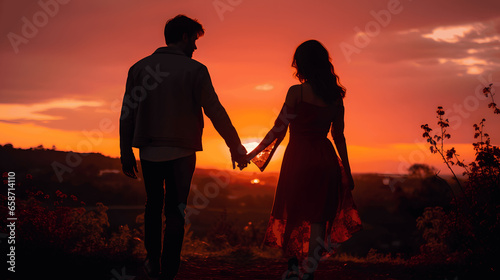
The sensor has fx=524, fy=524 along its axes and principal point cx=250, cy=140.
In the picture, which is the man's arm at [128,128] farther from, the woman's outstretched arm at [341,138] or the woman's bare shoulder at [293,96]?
the woman's outstretched arm at [341,138]

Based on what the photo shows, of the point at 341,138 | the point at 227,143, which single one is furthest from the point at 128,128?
the point at 341,138

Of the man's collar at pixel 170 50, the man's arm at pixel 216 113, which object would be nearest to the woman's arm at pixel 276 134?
the man's arm at pixel 216 113

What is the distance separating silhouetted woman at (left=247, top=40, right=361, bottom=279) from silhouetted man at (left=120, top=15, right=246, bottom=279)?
866mm

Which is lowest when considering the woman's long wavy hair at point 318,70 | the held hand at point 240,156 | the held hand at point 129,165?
the held hand at point 129,165

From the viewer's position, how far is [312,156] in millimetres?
5207

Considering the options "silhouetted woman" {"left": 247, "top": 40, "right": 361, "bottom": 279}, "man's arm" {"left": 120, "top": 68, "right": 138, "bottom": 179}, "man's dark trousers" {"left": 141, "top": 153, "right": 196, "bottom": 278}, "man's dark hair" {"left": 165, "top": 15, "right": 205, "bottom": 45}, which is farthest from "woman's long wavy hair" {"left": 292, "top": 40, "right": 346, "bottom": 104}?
"man's arm" {"left": 120, "top": 68, "right": 138, "bottom": 179}

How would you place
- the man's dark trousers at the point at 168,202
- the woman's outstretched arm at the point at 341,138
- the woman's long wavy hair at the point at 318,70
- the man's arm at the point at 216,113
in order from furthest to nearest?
the woman's outstretched arm at the point at 341,138
the woman's long wavy hair at the point at 318,70
the man's arm at the point at 216,113
the man's dark trousers at the point at 168,202

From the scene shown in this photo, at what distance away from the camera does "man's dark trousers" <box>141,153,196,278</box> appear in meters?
4.72

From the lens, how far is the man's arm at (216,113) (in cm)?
493

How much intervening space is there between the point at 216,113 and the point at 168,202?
0.95m

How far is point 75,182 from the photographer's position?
42.0ft

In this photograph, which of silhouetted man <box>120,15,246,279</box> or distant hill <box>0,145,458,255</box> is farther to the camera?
distant hill <box>0,145,458,255</box>

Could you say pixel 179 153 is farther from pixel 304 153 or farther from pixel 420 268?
pixel 420 268

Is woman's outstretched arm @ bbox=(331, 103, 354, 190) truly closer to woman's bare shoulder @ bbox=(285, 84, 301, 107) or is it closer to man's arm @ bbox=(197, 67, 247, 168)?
woman's bare shoulder @ bbox=(285, 84, 301, 107)
